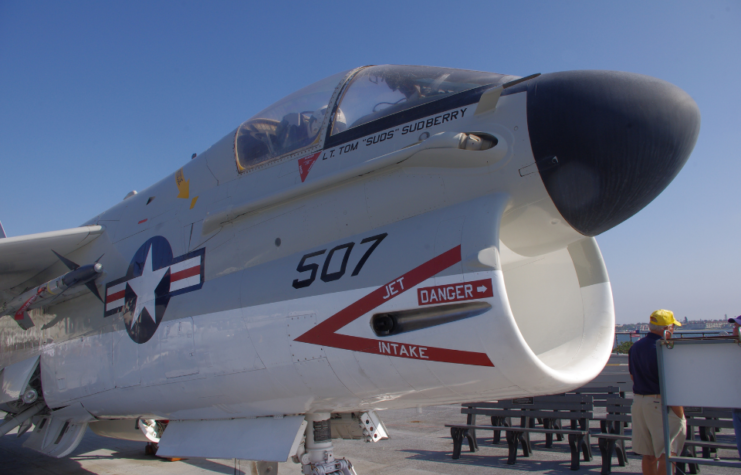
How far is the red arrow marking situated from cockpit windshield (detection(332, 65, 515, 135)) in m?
1.15

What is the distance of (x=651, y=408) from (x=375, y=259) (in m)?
2.99

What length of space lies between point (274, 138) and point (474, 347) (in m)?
2.29

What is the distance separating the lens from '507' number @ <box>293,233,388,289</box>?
287 cm

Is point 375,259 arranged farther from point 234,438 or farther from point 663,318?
point 663,318

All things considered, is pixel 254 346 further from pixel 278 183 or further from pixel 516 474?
pixel 516 474

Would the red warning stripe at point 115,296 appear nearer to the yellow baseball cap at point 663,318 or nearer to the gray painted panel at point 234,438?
the gray painted panel at point 234,438

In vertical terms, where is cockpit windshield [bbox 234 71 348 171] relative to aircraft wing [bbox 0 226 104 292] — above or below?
above

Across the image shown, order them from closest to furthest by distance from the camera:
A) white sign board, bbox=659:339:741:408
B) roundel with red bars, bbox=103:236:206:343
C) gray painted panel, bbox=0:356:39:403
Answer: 1. white sign board, bbox=659:339:741:408
2. roundel with red bars, bbox=103:236:206:343
3. gray painted panel, bbox=0:356:39:403

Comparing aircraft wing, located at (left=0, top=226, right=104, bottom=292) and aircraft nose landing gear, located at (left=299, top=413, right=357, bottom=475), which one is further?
aircraft wing, located at (left=0, top=226, right=104, bottom=292)

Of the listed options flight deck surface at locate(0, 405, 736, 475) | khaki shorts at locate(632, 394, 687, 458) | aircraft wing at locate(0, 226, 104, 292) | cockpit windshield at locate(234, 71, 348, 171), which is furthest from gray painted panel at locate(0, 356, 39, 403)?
khaki shorts at locate(632, 394, 687, 458)

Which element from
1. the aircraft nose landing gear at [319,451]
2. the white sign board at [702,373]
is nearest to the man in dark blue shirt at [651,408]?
the white sign board at [702,373]

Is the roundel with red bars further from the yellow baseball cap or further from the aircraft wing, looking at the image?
the yellow baseball cap

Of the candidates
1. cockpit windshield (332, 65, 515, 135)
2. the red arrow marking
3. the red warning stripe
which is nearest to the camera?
the red arrow marking

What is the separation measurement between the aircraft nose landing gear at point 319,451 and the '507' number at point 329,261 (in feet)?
3.48
